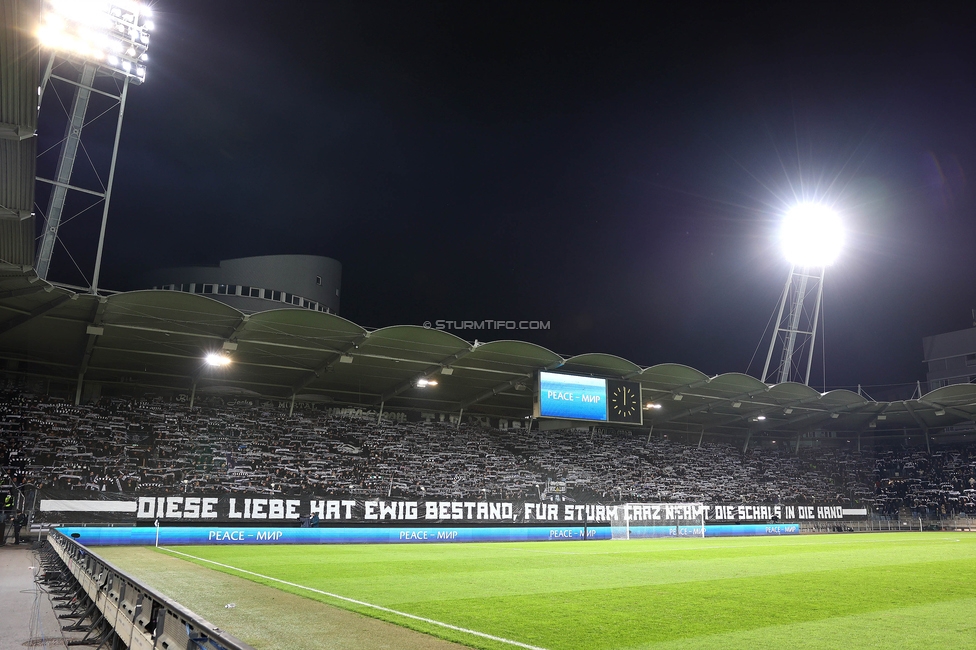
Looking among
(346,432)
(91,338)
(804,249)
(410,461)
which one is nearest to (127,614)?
(91,338)

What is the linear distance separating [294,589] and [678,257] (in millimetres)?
38465

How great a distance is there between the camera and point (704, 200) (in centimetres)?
3972

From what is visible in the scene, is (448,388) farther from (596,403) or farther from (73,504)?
(73,504)

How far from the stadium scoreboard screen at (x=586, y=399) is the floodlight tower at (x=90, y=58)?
19.5m

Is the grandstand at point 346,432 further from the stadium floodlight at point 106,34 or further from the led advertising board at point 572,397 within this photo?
the stadium floodlight at point 106,34

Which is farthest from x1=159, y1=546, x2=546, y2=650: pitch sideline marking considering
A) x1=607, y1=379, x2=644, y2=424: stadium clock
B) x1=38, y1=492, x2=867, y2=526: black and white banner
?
x1=607, y1=379, x2=644, y2=424: stadium clock

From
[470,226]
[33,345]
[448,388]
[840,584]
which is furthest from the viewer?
[470,226]

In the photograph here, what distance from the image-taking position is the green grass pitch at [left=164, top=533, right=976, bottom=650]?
21.6ft

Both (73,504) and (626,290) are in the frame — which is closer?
(73,504)

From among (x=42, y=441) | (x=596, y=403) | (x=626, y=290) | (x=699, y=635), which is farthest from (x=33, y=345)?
(x=626, y=290)

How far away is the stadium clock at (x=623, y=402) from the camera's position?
3378 centimetres

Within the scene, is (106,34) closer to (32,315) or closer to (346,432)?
(32,315)

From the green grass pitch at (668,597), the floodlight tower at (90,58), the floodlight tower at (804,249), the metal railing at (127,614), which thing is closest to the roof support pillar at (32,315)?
the floodlight tower at (90,58)

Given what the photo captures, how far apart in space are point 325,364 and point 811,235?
101ft
